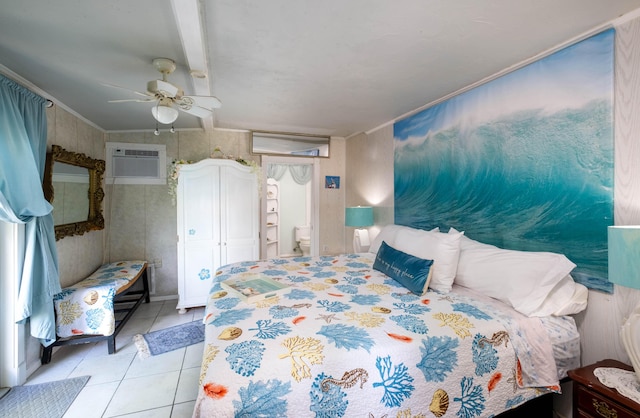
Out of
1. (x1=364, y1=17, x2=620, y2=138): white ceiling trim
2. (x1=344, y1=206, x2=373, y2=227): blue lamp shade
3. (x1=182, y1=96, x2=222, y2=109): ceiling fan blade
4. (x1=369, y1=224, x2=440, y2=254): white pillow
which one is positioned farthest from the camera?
(x1=344, y1=206, x2=373, y2=227): blue lamp shade

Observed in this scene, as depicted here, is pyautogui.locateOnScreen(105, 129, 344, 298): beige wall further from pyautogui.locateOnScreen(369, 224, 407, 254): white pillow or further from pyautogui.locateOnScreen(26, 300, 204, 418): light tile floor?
pyautogui.locateOnScreen(369, 224, 407, 254): white pillow

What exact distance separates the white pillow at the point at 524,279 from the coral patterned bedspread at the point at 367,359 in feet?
0.34

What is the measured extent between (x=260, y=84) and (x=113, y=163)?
2640 mm

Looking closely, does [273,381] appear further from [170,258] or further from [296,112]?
[170,258]

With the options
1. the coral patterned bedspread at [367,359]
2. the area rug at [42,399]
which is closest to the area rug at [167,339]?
the area rug at [42,399]

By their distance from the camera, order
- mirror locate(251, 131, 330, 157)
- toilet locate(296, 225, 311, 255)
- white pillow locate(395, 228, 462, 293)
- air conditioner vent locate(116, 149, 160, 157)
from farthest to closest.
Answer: toilet locate(296, 225, 311, 255) < mirror locate(251, 131, 330, 157) < air conditioner vent locate(116, 149, 160, 157) < white pillow locate(395, 228, 462, 293)

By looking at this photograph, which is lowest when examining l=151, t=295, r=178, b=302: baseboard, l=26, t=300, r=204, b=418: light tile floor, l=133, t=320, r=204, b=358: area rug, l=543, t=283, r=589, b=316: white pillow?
l=26, t=300, r=204, b=418: light tile floor

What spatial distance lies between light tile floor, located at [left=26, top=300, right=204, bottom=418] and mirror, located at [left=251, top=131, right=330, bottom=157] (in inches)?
108

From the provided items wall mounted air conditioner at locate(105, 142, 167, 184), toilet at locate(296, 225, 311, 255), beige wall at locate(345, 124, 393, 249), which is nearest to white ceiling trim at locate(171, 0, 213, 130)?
wall mounted air conditioner at locate(105, 142, 167, 184)

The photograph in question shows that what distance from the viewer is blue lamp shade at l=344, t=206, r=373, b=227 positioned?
3.70 meters

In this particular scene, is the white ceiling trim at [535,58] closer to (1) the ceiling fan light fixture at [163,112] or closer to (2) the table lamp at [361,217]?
(2) the table lamp at [361,217]

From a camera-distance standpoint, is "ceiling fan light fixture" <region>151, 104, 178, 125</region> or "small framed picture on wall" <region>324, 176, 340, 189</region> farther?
"small framed picture on wall" <region>324, 176, 340, 189</region>

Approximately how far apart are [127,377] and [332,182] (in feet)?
11.4

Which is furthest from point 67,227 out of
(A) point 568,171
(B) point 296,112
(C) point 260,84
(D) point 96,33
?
(A) point 568,171
